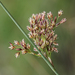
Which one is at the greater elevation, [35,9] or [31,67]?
[35,9]

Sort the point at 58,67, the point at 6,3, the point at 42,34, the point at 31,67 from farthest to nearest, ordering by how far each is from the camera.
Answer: the point at 6,3, the point at 31,67, the point at 58,67, the point at 42,34

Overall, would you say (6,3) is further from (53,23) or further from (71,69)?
(53,23)

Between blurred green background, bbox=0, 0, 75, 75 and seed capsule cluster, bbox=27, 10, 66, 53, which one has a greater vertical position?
blurred green background, bbox=0, 0, 75, 75

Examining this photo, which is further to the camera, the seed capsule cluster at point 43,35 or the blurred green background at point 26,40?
the blurred green background at point 26,40

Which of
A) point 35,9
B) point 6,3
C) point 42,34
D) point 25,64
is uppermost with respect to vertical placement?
point 6,3

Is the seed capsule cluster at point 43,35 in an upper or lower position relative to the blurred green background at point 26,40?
lower

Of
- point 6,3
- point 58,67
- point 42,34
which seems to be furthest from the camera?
point 6,3

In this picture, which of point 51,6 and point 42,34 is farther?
point 51,6

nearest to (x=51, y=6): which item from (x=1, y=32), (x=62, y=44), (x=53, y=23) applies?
(x=62, y=44)
